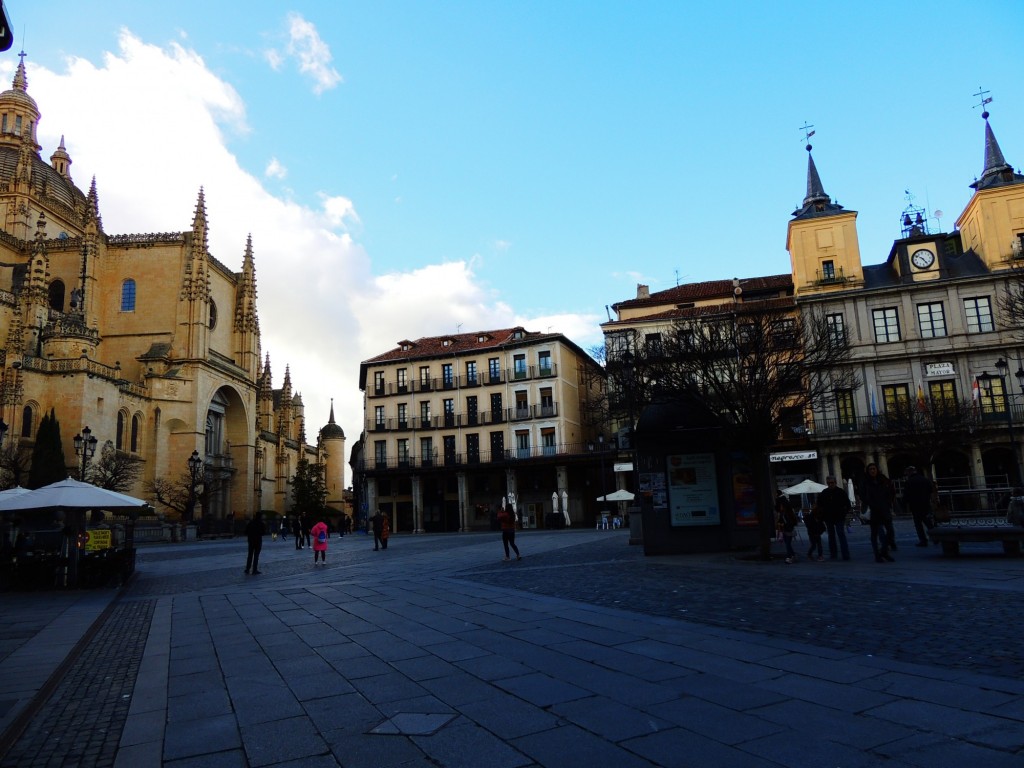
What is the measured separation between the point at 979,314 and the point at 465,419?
36300mm

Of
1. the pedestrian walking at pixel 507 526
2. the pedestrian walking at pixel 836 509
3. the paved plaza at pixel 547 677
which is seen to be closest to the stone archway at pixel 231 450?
the pedestrian walking at pixel 507 526

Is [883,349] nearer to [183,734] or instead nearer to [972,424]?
[972,424]

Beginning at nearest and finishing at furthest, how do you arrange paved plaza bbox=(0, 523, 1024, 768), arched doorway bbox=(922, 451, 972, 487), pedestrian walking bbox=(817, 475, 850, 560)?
1. paved plaza bbox=(0, 523, 1024, 768)
2. pedestrian walking bbox=(817, 475, 850, 560)
3. arched doorway bbox=(922, 451, 972, 487)

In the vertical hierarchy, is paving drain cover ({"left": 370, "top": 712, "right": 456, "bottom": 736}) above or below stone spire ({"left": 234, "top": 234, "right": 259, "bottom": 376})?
below

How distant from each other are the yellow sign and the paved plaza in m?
4.70

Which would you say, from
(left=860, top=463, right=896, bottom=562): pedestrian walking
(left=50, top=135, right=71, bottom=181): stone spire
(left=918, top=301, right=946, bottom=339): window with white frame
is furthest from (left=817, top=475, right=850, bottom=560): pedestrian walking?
(left=50, top=135, right=71, bottom=181): stone spire

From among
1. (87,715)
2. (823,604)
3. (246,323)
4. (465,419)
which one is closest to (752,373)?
(823,604)

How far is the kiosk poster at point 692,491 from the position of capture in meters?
16.4

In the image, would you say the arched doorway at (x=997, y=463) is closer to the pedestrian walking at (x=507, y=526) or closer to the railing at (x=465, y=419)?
the railing at (x=465, y=419)

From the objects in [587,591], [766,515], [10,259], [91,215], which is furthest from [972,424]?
[10,259]

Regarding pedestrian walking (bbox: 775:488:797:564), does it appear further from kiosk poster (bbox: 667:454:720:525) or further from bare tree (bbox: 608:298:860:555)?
kiosk poster (bbox: 667:454:720:525)

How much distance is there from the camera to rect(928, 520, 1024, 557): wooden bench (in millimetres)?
12023

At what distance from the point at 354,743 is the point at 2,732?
2627 millimetres

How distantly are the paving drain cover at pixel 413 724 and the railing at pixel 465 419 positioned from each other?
48856 millimetres
